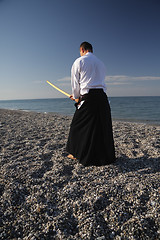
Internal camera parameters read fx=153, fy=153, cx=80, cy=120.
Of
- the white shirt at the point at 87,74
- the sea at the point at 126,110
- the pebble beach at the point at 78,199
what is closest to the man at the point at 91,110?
the white shirt at the point at 87,74

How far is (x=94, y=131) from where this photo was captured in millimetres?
3062

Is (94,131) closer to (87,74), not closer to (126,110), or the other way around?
(87,74)

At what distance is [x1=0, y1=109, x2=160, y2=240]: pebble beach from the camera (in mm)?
1695

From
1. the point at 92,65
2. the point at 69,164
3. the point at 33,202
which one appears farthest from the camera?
the point at 69,164

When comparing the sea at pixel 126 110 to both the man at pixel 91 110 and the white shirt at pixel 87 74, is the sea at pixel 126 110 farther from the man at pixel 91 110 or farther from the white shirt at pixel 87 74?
the white shirt at pixel 87 74

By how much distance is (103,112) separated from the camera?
3102 millimetres

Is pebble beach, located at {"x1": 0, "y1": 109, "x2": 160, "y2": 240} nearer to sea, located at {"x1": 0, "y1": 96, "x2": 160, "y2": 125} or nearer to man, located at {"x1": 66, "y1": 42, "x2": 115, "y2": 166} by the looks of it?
man, located at {"x1": 66, "y1": 42, "x2": 115, "y2": 166}

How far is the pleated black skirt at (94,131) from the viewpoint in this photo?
3.06 m

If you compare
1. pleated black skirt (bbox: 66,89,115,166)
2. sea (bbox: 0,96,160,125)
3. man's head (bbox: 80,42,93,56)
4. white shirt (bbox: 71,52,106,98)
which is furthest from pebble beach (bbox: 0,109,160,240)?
sea (bbox: 0,96,160,125)

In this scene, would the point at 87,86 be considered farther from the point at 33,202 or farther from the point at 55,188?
the point at 33,202

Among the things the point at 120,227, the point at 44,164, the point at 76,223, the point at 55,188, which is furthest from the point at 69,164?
the point at 120,227

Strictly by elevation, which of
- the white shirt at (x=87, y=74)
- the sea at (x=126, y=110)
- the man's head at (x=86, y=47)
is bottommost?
the sea at (x=126, y=110)

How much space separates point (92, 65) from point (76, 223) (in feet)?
8.35

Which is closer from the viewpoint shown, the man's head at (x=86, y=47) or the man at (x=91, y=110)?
the man at (x=91, y=110)
